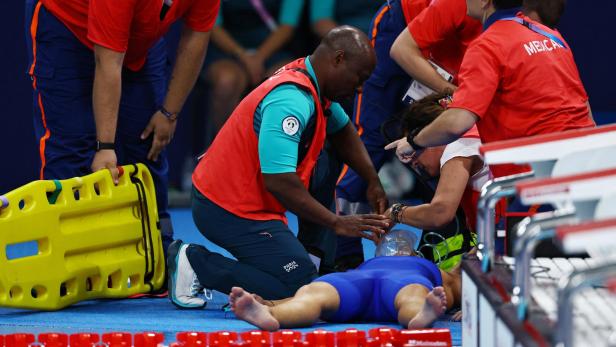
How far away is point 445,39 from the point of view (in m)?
4.85

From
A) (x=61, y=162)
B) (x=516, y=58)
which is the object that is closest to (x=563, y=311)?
(x=516, y=58)

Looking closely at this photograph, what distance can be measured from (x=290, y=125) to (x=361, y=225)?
0.43m

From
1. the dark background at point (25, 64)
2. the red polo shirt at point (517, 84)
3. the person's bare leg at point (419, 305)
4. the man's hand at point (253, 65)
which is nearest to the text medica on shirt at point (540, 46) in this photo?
the red polo shirt at point (517, 84)

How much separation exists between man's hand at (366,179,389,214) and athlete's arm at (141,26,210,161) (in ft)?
2.89

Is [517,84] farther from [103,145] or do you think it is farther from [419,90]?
[103,145]

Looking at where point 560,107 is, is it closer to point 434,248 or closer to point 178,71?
point 434,248

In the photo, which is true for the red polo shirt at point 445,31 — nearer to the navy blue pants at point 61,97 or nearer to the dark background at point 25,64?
the navy blue pants at point 61,97

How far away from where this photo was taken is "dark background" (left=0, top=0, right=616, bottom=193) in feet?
25.3

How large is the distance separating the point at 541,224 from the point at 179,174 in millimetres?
5822

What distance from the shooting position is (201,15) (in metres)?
4.71

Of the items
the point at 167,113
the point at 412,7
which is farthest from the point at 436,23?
the point at 167,113

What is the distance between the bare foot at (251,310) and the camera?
339cm

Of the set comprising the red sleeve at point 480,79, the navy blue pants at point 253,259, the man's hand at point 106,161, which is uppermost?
the red sleeve at point 480,79

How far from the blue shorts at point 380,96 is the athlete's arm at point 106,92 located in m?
1.22
